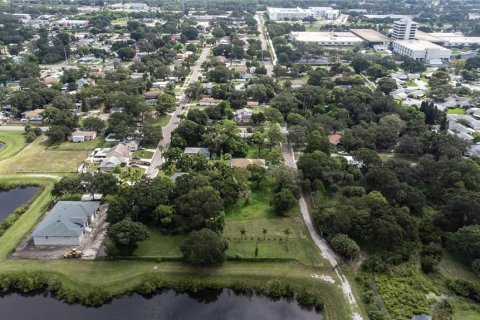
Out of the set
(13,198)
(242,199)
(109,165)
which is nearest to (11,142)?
(13,198)

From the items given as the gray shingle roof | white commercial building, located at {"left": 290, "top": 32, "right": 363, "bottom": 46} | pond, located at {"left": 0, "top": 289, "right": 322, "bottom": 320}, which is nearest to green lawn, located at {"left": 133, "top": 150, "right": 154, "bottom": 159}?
the gray shingle roof

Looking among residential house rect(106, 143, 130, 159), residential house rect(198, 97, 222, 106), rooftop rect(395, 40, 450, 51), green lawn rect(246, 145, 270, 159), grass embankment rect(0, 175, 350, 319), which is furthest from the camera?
rooftop rect(395, 40, 450, 51)

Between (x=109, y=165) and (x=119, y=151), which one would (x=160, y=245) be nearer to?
(x=109, y=165)

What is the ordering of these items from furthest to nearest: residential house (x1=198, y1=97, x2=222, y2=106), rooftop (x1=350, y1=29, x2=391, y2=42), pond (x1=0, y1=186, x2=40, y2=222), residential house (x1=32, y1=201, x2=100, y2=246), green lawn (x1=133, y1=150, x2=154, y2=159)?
rooftop (x1=350, y1=29, x2=391, y2=42) < residential house (x1=198, y1=97, x2=222, y2=106) < green lawn (x1=133, y1=150, x2=154, y2=159) < pond (x1=0, y1=186, x2=40, y2=222) < residential house (x1=32, y1=201, x2=100, y2=246)

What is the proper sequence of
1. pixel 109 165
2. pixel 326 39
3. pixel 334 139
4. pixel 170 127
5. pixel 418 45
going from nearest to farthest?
1. pixel 109 165
2. pixel 334 139
3. pixel 170 127
4. pixel 418 45
5. pixel 326 39

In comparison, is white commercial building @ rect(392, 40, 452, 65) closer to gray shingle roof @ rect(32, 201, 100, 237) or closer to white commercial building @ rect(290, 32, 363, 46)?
white commercial building @ rect(290, 32, 363, 46)

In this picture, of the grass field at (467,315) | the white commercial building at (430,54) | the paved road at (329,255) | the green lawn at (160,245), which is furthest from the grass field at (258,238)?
the white commercial building at (430,54)
